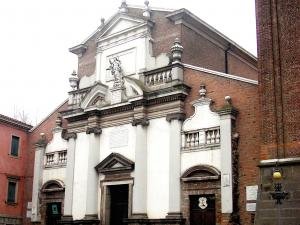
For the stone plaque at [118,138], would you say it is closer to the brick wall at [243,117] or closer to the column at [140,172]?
the column at [140,172]

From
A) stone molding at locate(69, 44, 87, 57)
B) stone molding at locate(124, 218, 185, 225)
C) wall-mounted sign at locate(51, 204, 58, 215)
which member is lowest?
stone molding at locate(124, 218, 185, 225)

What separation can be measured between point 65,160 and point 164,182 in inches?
267

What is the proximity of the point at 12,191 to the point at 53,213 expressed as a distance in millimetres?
3266

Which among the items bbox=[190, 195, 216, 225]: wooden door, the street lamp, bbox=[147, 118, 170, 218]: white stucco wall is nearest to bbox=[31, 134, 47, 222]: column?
bbox=[147, 118, 170, 218]: white stucco wall

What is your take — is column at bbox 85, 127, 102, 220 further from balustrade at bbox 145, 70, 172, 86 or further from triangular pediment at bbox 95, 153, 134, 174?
balustrade at bbox 145, 70, 172, 86

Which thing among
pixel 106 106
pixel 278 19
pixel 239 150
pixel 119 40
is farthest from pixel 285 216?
pixel 119 40

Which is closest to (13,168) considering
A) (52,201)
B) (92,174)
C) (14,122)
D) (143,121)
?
(14,122)

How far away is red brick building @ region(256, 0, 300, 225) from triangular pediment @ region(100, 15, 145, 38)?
8.49m

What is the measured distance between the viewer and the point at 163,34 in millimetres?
23688

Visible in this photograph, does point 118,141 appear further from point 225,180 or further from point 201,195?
point 225,180

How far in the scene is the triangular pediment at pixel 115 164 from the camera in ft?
74.1

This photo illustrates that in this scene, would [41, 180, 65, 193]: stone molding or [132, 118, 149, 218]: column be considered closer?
[132, 118, 149, 218]: column

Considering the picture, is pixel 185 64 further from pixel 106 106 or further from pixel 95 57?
pixel 95 57

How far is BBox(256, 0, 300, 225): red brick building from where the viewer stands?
14828mm
